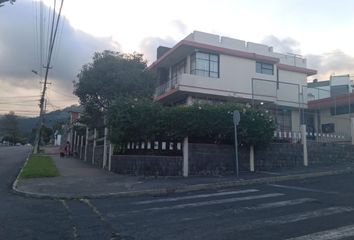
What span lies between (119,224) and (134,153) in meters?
10.1

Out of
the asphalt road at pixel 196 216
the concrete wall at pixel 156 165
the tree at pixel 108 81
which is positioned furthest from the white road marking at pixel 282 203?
the tree at pixel 108 81

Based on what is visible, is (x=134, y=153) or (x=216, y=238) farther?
(x=134, y=153)

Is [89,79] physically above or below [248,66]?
below

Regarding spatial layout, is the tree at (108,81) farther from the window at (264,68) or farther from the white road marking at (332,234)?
A: the white road marking at (332,234)

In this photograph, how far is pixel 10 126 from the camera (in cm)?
10656

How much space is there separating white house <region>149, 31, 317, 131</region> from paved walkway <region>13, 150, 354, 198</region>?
10.6 metres

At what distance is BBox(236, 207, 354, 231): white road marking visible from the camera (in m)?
7.96

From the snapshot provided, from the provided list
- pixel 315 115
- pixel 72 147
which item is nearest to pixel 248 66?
pixel 315 115

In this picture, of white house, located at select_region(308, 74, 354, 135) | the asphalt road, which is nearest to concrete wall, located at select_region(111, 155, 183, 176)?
the asphalt road

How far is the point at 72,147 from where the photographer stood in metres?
41.5

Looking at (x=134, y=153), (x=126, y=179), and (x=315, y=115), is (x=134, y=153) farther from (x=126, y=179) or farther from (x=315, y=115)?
(x=315, y=115)

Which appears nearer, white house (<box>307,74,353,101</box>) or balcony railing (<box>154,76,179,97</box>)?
balcony railing (<box>154,76,179,97</box>)

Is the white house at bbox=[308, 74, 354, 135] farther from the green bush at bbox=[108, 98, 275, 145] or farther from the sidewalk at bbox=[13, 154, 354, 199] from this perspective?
the green bush at bbox=[108, 98, 275, 145]

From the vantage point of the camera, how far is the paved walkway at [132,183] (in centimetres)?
1349
